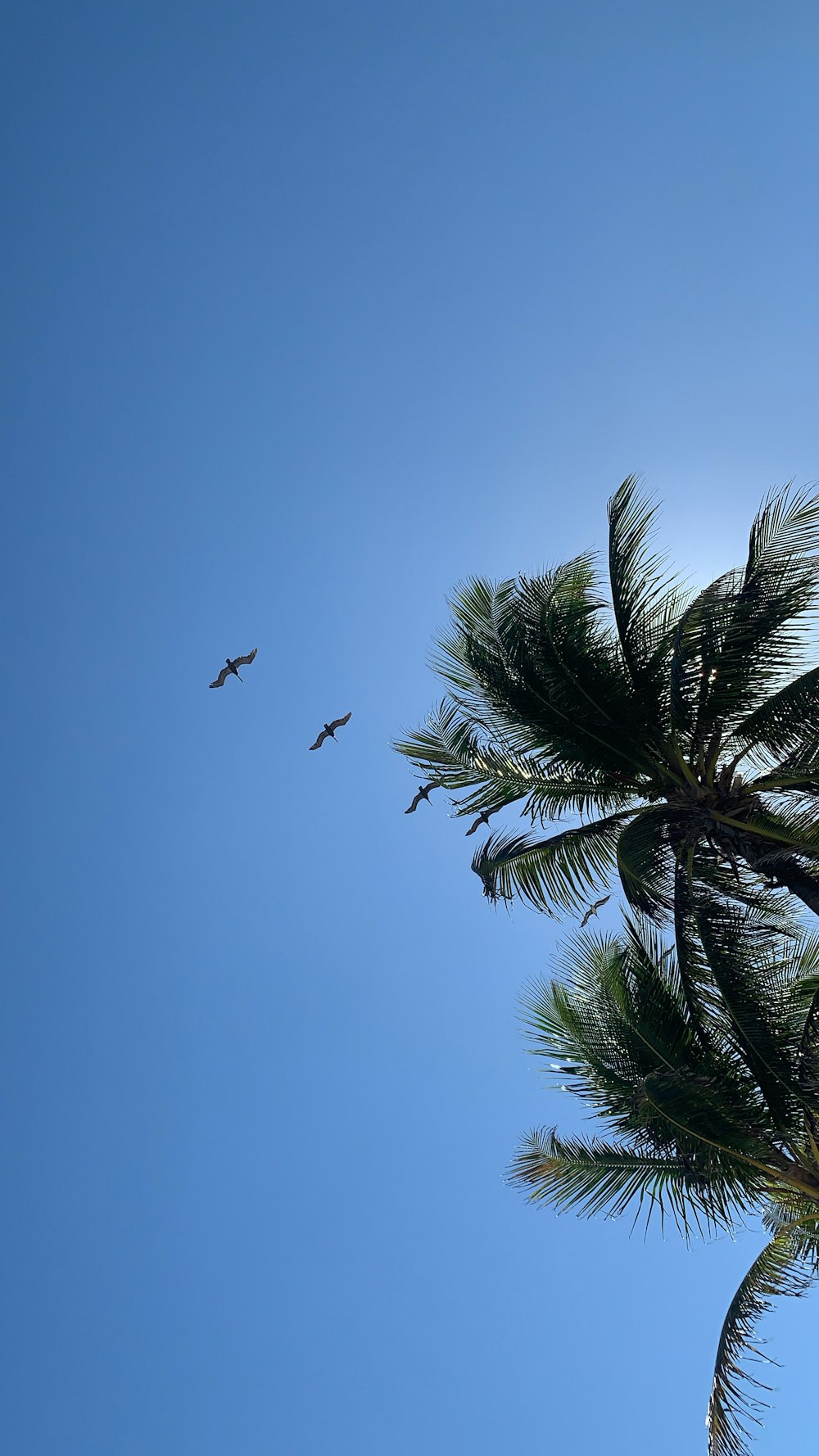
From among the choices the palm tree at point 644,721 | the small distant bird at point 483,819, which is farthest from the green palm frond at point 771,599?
the small distant bird at point 483,819

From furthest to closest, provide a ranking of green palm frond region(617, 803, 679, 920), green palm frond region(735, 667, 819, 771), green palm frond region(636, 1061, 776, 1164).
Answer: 1. green palm frond region(735, 667, 819, 771)
2. green palm frond region(617, 803, 679, 920)
3. green palm frond region(636, 1061, 776, 1164)

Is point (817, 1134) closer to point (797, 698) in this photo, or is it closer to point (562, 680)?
point (797, 698)

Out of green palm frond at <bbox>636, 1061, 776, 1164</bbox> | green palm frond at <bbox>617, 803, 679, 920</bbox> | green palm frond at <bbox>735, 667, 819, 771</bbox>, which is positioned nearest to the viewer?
green palm frond at <bbox>636, 1061, 776, 1164</bbox>

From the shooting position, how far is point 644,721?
898 cm

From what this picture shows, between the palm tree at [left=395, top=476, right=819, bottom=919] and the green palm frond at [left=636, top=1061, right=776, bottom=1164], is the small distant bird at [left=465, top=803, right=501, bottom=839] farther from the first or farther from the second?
the green palm frond at [left=636, top=1061, right=776, bottom=1164]

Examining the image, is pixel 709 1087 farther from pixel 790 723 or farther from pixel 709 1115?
pixel 790 723

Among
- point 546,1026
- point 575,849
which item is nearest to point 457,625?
point 575,849

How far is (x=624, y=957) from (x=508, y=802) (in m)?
1.97

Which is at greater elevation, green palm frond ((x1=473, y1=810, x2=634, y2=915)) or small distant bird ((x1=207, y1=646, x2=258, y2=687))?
small distant bird ((x1=207, y1=646, x2=258, y2=687))

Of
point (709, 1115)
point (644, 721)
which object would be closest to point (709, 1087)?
point (709, 1115)

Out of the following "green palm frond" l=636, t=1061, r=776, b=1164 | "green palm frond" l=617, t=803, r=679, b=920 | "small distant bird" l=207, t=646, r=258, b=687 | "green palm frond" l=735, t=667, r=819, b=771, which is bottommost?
"green palm frond" l=636, t=1061, r=776, b=1164

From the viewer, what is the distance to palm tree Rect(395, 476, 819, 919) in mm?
8461

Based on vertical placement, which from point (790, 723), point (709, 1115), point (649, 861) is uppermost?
point (790, 723)

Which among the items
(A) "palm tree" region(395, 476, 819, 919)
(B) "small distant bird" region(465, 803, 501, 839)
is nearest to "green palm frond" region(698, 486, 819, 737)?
(A) "palm tree" region(395, 476, 819, 919)
